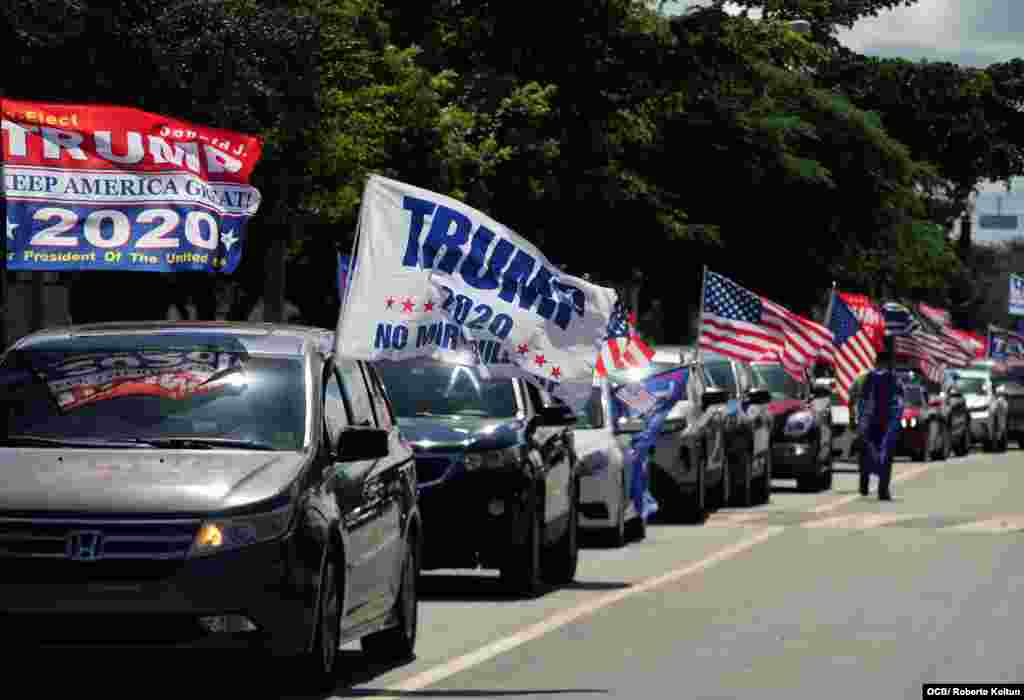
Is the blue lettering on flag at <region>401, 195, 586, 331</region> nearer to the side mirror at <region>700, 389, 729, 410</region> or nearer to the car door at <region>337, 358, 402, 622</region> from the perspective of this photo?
the car door at <region>337, 358, 402, 622</region>

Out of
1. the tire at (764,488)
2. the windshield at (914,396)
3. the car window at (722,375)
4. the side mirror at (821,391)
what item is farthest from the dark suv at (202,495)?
the windshield at (914,396)

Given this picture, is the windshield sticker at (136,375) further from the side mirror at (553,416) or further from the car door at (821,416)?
the car door at (821,416)

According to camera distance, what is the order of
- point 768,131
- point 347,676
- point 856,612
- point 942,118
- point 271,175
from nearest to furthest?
point 347,676, point 856,612, point 271,175, point 768,131, point 942,118

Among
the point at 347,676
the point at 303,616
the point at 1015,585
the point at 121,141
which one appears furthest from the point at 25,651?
the point at 1015,585

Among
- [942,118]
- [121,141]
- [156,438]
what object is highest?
[942,118]

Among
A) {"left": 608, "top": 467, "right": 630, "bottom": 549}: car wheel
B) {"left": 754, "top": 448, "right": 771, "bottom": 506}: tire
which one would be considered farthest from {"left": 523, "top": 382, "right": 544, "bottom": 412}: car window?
{"left": 754, "top": 448, "right": 771, "bottom": 506}: tire

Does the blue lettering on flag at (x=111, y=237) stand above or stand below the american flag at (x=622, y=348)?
above

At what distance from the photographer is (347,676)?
12.4 metres

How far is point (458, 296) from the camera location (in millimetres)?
14273

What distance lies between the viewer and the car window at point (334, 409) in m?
11.8

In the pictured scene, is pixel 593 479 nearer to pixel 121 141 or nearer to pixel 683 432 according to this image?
pixel 683 432

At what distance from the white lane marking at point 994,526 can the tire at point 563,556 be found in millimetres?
7867

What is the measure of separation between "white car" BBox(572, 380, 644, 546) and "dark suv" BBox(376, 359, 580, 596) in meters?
3.51

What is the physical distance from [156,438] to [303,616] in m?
1.15
